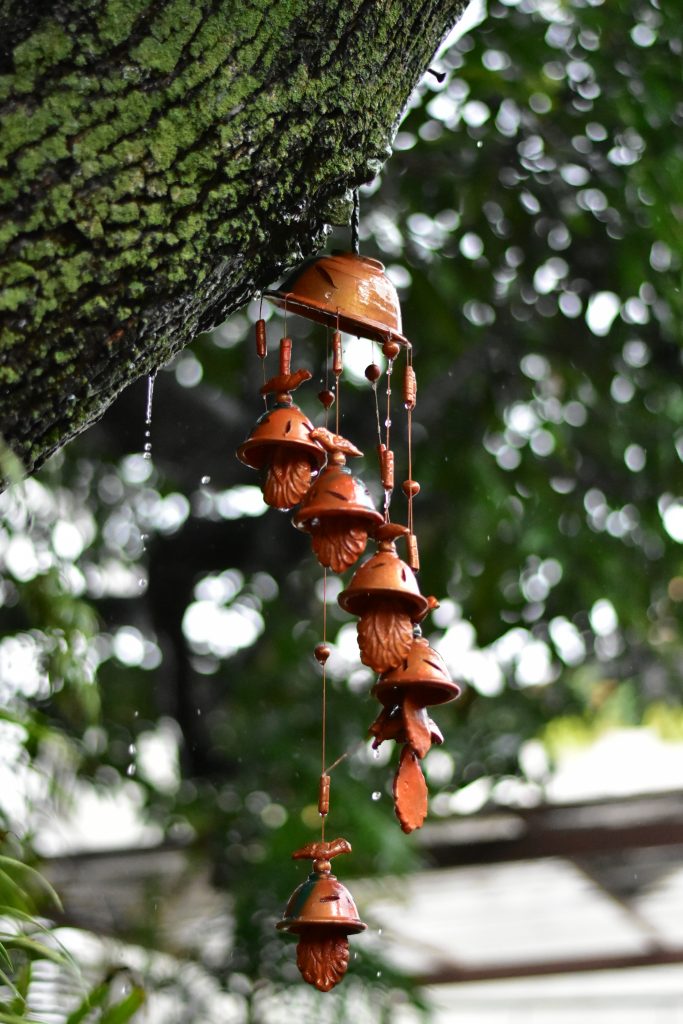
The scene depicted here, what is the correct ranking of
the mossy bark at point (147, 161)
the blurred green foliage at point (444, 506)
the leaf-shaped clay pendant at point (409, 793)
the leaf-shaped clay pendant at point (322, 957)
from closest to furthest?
1. the mossy bark at point (147, 161)
2. the leaf-shaped clay pendant at point (409, 793)
3. the leaf-shaped clay pendant at point (322, 957)
4. the blurred green foliage at point (444, 506)

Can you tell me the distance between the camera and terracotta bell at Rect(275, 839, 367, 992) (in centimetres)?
126

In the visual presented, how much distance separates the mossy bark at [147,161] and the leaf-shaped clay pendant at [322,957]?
1.81 feet

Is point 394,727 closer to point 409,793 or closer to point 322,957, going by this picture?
point 409,793

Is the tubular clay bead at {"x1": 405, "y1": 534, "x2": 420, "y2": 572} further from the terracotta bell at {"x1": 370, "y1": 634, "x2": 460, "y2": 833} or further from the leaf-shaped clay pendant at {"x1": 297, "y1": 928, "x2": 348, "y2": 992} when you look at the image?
the leaf-shaped clay pendant at {"x1": 297, "y1": 928, "x2": 348, "y2": 992}

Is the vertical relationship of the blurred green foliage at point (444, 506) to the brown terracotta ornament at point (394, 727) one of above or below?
above

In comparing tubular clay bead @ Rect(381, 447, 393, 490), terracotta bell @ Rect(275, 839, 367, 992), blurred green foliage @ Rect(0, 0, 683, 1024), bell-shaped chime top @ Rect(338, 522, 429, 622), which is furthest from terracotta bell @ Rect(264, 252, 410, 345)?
blurred green foliage @ Rect(0, 0, 683, 1024)

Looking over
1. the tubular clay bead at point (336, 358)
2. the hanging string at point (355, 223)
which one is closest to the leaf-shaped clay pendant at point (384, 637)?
the tubular clay bead at point (336, 358)

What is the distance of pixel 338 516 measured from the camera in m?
1.23

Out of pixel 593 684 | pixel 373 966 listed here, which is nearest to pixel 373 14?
pixel 373 966

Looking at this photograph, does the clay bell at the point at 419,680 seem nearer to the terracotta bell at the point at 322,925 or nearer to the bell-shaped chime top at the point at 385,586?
the bell-shaped chime top at the point at 385,586

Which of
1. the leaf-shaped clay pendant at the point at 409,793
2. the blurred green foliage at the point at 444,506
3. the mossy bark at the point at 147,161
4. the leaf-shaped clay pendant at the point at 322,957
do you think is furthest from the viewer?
the blurred green foliage at the point at 444,506

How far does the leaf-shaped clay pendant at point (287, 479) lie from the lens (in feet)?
4.26

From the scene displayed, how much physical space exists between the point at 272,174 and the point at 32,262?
0.24 meters

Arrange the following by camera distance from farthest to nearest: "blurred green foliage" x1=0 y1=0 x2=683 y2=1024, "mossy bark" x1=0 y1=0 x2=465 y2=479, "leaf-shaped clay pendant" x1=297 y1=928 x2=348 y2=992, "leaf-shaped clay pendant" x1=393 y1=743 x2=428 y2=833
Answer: "blurred green foliage" x1=0 y1=0 x2=683 y2=1024 < "leaf-shaped clay pendant" x1=297 y1=928 x2=348 y2=992 < "leaf-shaped clay pendant" x1=393 y1=743 x2=428 y2=833 < "mossy bark" x1=0 y1=0 x2=465 y2=479
